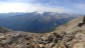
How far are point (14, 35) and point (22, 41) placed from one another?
26.8ft

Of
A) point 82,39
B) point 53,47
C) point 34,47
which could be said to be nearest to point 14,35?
point 34,47

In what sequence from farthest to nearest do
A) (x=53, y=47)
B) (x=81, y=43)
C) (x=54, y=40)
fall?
(x=54, y=40) → (x=53, y=47) → (x=81, y=43)

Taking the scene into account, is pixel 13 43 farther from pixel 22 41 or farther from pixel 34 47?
pixel 34 47

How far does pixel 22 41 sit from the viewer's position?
97250 millimetres

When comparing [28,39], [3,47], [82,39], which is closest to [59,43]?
[82,39]

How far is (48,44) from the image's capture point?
303 feet

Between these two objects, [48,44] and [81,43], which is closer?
[81,43]

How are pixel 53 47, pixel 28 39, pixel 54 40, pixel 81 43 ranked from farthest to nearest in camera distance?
pixel 28 39, pixel 54 40, pixel 53 47, pixel 81 43

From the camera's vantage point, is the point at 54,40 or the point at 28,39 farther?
the point at 28,39

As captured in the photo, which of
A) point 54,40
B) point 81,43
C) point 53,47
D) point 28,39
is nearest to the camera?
point 81,43

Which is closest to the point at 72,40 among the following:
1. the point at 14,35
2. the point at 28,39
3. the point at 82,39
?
the point at 82,39

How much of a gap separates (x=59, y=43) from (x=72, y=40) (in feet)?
18.1

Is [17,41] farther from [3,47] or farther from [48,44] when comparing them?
[48,44]

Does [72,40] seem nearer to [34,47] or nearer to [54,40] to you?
[54,40]
